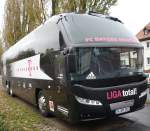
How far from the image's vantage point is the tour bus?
7.06m

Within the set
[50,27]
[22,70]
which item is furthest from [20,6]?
[50,27]

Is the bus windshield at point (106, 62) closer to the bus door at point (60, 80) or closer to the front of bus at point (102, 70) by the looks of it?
the front of bus at point (102, 70)

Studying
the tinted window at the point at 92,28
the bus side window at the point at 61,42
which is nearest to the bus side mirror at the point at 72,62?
the tinted window at the point at 92,28

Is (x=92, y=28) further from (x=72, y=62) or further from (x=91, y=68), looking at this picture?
(x=72, y=62)

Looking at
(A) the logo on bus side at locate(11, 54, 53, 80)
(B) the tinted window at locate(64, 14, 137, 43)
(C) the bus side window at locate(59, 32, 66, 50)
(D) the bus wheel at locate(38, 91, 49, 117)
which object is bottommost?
(D) the bus wheel at locate(38, 91, 49, 117)

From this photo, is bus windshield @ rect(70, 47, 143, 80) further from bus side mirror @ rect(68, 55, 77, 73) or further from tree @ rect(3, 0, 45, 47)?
tree @ rect(3, 0, 45, 47)

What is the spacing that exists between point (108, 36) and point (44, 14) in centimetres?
1376

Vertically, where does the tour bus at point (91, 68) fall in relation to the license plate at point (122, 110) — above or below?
above

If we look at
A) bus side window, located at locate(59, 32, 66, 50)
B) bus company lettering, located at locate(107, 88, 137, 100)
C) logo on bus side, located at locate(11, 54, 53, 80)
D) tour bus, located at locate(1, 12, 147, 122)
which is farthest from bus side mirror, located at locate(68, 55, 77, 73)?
logo on bus side, located at locate(11, 54, 53, 80)

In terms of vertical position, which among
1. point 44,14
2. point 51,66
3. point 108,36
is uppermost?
point 44,14

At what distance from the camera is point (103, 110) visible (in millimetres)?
7141

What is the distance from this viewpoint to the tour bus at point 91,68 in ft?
23.2

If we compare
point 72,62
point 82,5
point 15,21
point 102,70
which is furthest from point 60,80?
point 15,21

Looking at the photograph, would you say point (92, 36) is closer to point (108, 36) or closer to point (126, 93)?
point (108, 36)
